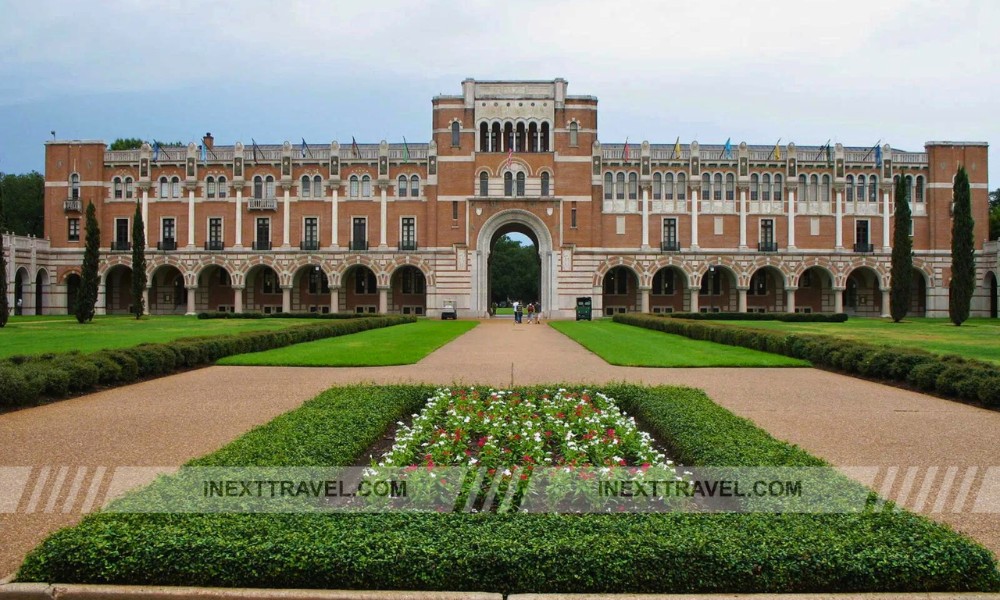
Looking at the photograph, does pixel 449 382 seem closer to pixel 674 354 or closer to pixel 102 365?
pixel 102 365

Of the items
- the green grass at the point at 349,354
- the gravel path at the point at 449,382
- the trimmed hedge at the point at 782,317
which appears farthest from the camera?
the trimmed hedge at the point at 782,317

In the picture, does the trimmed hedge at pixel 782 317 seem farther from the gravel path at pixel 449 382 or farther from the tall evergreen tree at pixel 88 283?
the tall evergreen tree at pixel 88 283

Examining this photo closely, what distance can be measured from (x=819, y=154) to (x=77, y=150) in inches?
2315

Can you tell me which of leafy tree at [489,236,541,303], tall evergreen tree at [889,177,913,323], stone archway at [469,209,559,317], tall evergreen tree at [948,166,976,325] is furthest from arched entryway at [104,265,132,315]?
tall evergreen tree at [948,166,976,325]

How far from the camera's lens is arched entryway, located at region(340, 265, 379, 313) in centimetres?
5575

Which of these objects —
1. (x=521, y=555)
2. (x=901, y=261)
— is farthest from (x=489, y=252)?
(x=521, y=555)

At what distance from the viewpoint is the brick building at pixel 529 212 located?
52812 millimetres

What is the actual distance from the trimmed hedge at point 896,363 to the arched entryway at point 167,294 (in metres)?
47.2

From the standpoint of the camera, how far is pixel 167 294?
55938 millimetres

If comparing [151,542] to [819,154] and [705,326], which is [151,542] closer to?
[705,326]

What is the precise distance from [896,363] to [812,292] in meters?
43.6

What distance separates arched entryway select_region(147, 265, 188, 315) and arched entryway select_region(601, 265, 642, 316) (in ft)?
113

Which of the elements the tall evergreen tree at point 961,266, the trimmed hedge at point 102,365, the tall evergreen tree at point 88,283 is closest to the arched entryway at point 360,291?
the tall evergreen tree at point 88,283

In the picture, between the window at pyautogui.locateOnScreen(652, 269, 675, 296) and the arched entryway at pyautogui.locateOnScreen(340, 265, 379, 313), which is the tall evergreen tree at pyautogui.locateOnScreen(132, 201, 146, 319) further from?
the window at pyautogui.locateOnScreen(652, 269, 675, 296)
